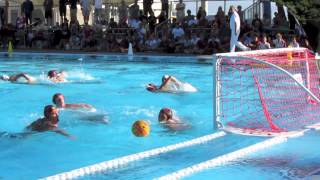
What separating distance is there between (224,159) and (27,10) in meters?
20.5

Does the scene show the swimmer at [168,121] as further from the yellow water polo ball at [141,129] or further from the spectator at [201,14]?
the spectator at [201,14]

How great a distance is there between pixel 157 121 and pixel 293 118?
85.0 inches

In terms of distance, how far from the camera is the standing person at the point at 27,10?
2539 cm

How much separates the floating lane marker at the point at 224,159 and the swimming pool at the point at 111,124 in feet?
0.35

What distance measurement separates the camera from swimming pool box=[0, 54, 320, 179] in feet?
22.2

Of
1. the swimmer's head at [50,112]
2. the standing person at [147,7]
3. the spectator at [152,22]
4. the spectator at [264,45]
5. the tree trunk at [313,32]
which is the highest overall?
the standing person at [147,7]

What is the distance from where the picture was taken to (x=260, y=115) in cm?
926

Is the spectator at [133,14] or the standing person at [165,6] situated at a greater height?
the standing person at [165,6]

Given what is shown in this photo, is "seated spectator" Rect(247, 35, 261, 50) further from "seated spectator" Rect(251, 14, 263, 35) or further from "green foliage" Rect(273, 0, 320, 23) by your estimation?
"green foliage" Rect(273, 0, 320, 23)

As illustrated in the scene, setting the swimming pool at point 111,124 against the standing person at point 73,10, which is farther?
the standing person at point 73,10

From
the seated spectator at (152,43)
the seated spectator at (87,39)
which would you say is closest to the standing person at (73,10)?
the seated spectator at (87,39)

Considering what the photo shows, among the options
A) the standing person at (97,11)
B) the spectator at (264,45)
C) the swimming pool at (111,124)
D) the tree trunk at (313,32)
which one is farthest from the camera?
the standing person at (97,11)

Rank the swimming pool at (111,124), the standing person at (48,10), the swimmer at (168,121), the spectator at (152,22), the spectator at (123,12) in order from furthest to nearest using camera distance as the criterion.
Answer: the standing person at (48,10), the spectator at (123,12), the spectator at (152,22), the swimmer at (168,121), the swimming pool at (111,124)

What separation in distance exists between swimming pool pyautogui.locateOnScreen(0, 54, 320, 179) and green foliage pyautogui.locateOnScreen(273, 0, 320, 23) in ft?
12.1
